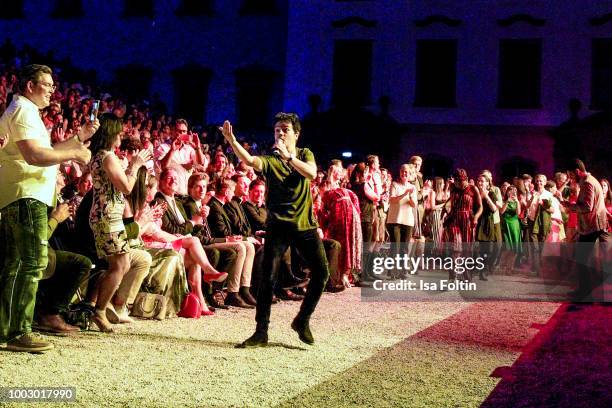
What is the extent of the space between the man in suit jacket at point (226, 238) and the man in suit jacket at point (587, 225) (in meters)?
5.03

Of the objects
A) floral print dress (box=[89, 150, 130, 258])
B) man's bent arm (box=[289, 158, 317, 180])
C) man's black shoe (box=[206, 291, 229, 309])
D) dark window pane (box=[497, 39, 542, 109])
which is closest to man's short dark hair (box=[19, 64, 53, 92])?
floral print dress (box=[89, 150, 130, 258])

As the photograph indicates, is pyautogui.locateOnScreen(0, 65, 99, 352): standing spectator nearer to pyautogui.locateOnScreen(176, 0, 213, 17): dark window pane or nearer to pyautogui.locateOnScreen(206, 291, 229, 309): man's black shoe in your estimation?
pyautogui.locateOnScreen(206, 291, 229, 309): man's black shoe

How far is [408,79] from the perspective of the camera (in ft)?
109

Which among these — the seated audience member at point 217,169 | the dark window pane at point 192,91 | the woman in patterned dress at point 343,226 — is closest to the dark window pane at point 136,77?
the dark window pane at point 192,91

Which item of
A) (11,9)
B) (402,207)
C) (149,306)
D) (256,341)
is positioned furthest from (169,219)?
(11,9)

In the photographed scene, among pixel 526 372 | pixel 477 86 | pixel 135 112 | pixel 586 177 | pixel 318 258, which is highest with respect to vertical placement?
pixel 477 86

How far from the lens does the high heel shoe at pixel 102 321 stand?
849 centimetres

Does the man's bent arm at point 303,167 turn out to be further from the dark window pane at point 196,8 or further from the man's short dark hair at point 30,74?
the dark window pane at point 196,8

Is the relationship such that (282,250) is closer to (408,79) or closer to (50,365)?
(50,365)

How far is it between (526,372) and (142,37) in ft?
102

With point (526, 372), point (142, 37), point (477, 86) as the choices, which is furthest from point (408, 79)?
point (526, 372)

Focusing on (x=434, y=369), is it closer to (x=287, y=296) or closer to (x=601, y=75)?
(x=287, y=296)

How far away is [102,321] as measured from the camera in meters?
8.53

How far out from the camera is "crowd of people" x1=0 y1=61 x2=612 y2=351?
6977 millimetres
